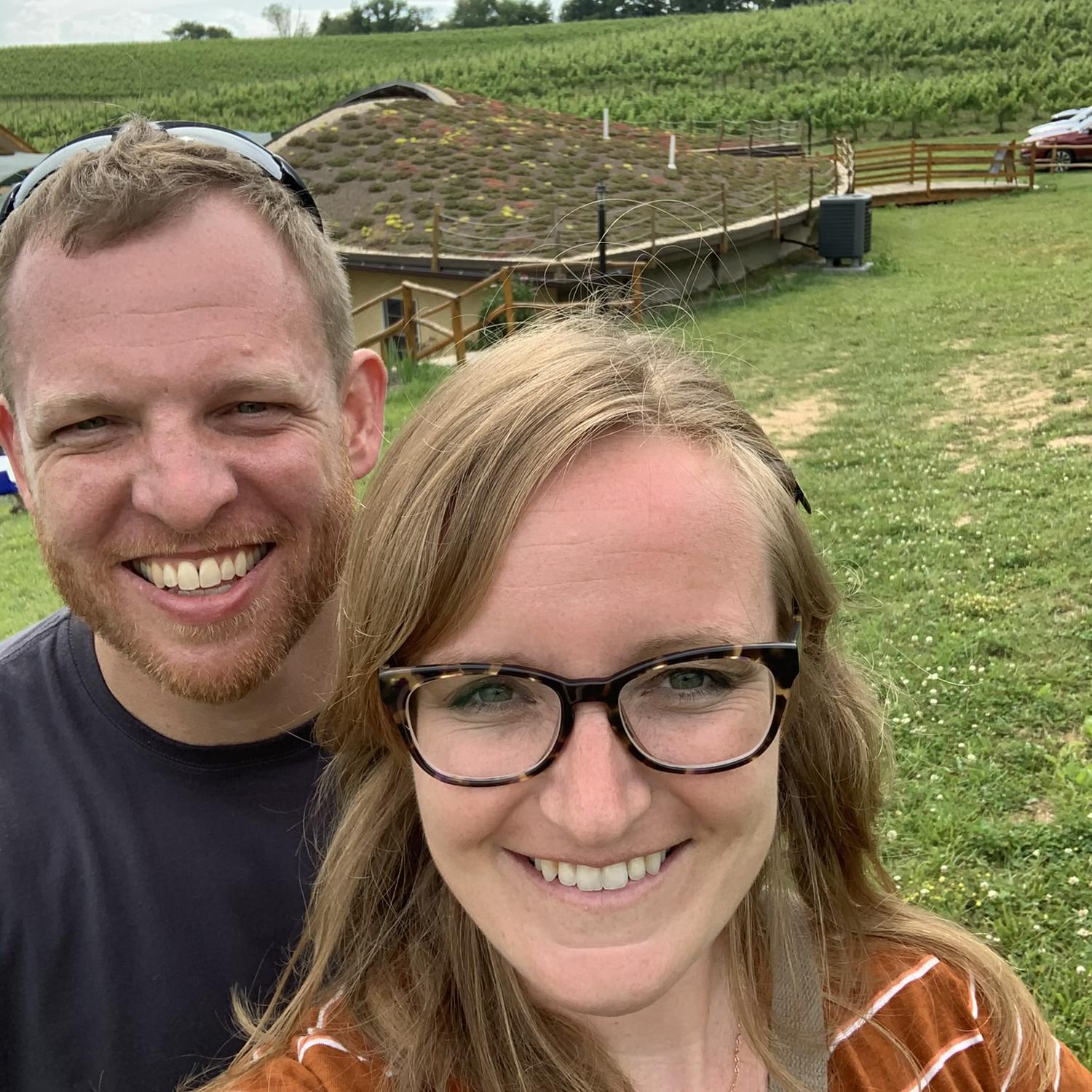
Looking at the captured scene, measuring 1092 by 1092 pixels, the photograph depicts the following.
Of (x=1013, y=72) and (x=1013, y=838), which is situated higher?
(x=1013, y=72)

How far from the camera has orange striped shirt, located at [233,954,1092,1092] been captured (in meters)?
1.38

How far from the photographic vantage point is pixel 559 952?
1.26m

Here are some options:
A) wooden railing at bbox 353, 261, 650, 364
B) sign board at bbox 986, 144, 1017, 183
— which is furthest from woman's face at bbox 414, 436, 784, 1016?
sign board at bbox 986, 144, 1017, 183

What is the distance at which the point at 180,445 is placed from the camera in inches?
68.6

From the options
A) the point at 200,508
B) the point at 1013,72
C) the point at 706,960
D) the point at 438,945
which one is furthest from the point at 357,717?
the point at 1013,72

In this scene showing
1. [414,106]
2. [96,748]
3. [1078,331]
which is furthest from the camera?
[414,106]

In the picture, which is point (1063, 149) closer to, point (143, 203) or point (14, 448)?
point (143, 203)

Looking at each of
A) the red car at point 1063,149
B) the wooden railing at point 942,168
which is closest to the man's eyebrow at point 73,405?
the wooden railing at point 942,168

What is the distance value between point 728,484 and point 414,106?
2855 centimetres

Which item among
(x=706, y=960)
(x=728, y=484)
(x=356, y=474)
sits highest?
(x=728, y=484)

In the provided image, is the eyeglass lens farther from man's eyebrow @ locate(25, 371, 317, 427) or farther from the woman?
man's eyebrow @ locate(25, 371, 317, 427)

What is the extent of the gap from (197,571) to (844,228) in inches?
761

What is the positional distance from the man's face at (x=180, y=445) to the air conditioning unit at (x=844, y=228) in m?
18.8

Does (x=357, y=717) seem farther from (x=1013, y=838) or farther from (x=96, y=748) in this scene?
(x=1013, y=838)
